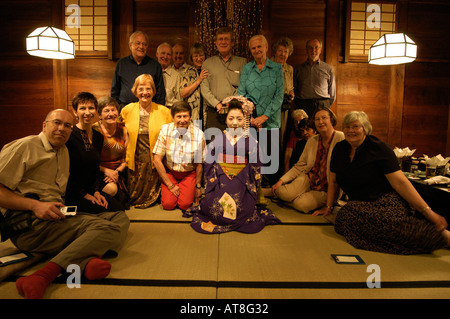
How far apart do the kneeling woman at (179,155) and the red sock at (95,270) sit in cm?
138

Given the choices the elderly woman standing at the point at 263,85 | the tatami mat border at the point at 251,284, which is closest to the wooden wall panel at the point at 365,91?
the elderly woman standing at the point at 263,85

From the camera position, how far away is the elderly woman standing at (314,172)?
2881 mm

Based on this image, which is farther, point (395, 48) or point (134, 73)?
point (395, 48)

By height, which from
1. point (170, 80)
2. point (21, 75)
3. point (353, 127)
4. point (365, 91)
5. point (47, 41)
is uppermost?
point (47, 41)

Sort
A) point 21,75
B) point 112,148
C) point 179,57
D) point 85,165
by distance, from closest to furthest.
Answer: point 85,165 < point 112,148 < point 179,57 < point 21,75

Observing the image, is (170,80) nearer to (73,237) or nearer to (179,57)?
(179,57)

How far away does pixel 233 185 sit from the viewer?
258cm

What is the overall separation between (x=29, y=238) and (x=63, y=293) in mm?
505

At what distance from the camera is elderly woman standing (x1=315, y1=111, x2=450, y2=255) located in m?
1.99

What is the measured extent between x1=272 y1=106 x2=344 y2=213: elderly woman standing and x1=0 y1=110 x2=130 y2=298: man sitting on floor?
187 centimetres

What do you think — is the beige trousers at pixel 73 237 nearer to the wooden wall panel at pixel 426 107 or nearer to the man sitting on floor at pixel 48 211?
the man sitting on floor at pixel 48 211

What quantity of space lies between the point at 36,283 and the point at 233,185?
161cm

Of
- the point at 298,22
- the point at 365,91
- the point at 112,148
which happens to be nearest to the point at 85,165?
the point at 112,148

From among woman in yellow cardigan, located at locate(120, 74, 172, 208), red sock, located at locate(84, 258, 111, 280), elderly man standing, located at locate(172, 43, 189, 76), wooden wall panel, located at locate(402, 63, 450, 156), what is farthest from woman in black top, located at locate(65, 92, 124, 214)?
wooden wall panel, located at locate(402, 63, 450, 156)
